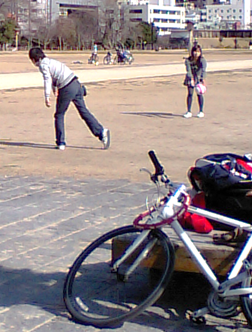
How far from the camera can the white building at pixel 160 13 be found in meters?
155

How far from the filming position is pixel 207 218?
3.57 m

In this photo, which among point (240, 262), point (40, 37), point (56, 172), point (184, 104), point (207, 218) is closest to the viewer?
point (240, 262)

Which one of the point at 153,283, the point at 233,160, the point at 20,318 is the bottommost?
the point at 20,318

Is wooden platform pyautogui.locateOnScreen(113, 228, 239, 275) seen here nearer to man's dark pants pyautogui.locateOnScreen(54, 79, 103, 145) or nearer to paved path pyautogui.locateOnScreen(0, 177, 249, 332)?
paved path pyautogui.locateOnScreen(0, 177, 249, 332)

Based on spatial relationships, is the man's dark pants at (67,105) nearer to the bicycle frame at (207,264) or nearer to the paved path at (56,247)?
the paved path at (56,247)

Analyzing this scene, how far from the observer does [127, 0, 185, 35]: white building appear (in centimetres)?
15462

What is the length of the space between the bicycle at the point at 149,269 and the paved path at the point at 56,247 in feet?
0.44

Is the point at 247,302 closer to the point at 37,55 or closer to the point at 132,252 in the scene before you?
the point at 132,252

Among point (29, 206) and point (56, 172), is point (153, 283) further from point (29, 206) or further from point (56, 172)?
point (56, 172)

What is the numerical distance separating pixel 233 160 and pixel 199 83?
9.93 metres

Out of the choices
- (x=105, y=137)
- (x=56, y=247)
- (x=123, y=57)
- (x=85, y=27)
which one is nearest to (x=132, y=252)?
(x=56, y=247)

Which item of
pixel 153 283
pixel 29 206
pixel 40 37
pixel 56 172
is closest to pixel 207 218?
pixel 153 283

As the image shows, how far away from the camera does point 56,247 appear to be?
5.05 metres

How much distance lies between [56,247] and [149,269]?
1.46m
